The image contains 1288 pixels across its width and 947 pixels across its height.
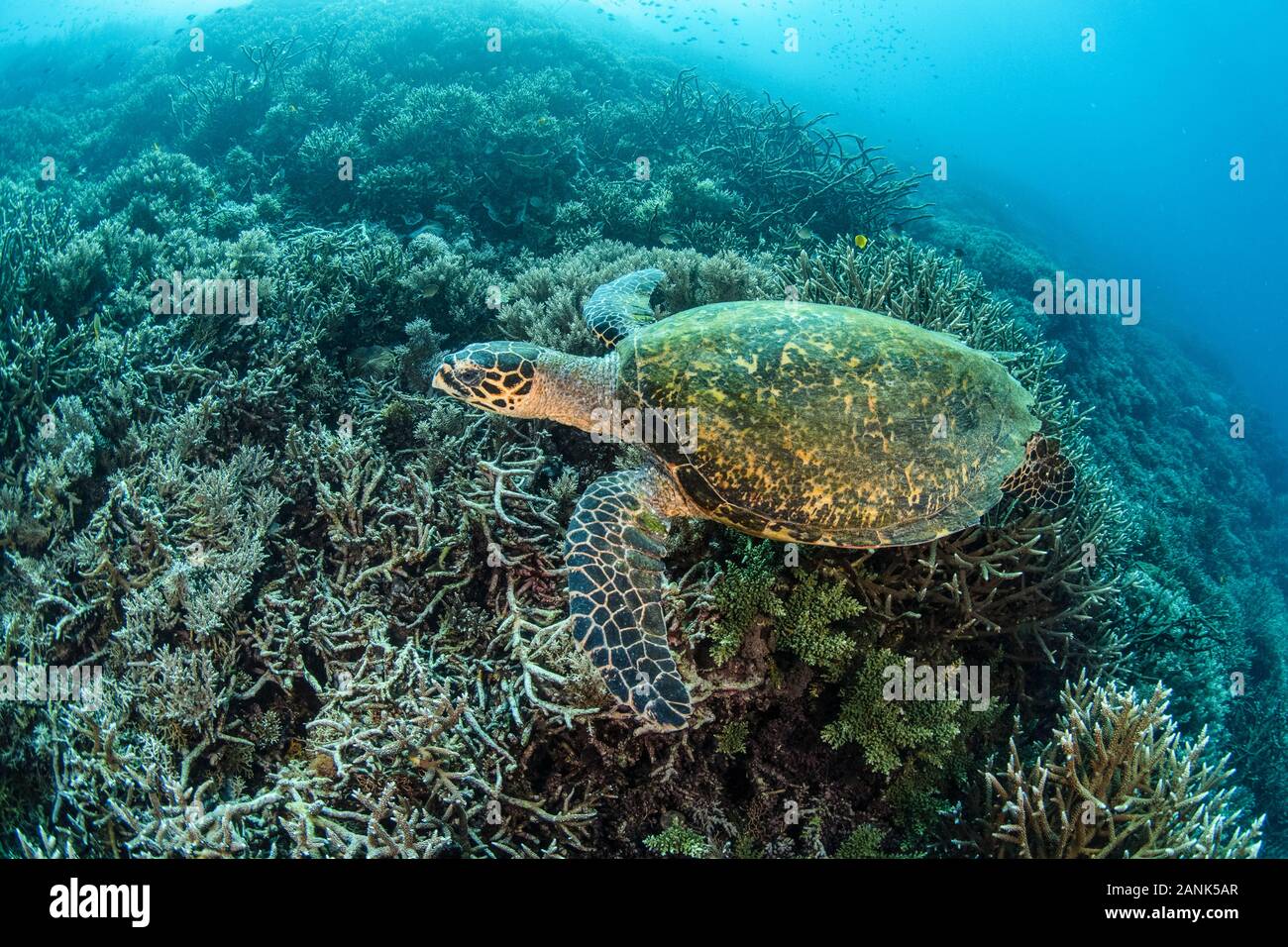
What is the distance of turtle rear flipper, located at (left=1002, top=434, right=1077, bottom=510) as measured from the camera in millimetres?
3561

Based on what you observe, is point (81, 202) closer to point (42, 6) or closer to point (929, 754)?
point (929, 754)

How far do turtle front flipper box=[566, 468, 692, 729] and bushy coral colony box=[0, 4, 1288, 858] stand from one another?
33 cm

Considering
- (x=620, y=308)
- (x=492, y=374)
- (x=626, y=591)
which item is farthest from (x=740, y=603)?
(x=620, y=308)

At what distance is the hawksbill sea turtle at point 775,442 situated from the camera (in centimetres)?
281

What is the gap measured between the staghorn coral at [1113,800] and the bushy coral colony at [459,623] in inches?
0.9

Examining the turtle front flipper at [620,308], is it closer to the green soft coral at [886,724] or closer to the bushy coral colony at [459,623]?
the bushy coral colony at [459,623]

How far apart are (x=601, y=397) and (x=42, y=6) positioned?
239 ft

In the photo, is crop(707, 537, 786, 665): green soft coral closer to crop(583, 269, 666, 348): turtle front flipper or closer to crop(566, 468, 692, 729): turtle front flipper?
crop(566, 468, 692, 729): turtle front flipper

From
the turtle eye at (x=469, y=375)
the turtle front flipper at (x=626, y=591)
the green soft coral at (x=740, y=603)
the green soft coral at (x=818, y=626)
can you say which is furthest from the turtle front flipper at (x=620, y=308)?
the green soft coral at (x=818, y=626)

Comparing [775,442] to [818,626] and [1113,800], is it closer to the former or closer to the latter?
[818,626]

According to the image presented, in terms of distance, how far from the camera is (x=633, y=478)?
3.15 metres

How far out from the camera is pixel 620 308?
14.1 feet

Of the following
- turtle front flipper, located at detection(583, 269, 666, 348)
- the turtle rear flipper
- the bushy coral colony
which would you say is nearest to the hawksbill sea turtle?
the turtle rear flipper
